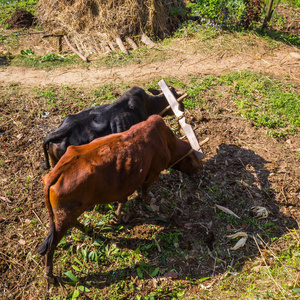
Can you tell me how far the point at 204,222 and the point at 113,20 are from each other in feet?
31.4

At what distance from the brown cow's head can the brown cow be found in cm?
Answer: 64

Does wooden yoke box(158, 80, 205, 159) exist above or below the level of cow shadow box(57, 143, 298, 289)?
above

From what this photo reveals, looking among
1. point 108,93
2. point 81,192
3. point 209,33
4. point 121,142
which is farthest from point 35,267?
point 209,33

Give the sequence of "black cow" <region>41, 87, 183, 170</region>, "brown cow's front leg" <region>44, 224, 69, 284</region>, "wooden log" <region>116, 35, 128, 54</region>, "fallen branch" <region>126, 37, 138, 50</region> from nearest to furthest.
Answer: "brown cow's front leg" <region>44, 224, 69, 284</region>, "black cow" <region>41, 87, 183, 170</region>, "wooden log" <region>116, 35, 128, 54</region>, "fallen branch" <region>126, 37, 138, 50</region>

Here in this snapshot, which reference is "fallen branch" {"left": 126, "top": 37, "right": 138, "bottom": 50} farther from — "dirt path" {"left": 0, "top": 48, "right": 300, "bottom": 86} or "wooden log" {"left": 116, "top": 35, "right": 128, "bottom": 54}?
"dirt path" {"left": 0, "top": 48, "right": 300, "bottom": 86}

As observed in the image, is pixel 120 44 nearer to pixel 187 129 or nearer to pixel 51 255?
pixel 187 129

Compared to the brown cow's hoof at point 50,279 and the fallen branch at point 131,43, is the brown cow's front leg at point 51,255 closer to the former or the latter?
the brown cow's hoof at point 50,279

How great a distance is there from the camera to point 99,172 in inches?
160

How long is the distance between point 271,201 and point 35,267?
4515mm

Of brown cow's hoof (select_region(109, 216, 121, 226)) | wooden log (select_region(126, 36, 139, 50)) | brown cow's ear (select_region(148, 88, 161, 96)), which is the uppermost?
brown cow's ear (select_region(148, 88, 161, 96))

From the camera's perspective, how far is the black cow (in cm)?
496

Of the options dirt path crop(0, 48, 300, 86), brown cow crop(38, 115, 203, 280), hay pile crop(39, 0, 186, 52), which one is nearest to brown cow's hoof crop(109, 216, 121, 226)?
brown cow crop(38, 115, 203, 280)

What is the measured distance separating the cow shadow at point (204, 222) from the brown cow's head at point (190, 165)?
377mm

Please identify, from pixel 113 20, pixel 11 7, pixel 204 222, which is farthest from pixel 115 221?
pixel 11 7
